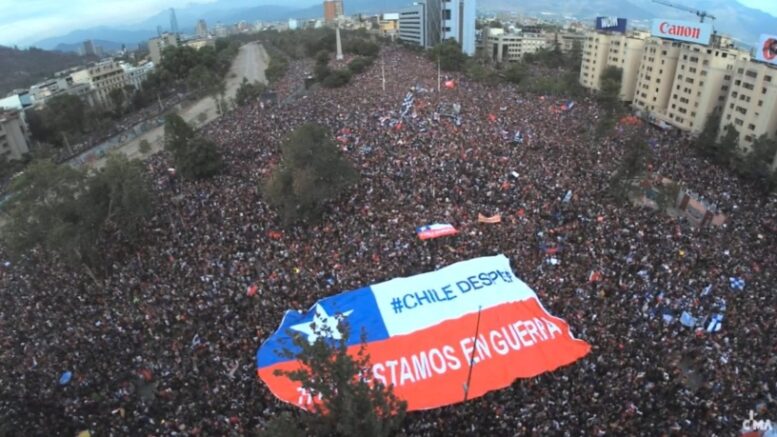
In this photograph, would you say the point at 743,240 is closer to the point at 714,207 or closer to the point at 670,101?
the point at 714,207

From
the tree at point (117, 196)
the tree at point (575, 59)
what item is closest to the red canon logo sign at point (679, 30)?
the tree at point (575, 59)

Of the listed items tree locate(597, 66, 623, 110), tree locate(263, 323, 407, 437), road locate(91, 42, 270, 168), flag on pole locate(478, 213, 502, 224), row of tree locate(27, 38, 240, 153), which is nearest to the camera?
tree locate(263, 323, 407, 437)

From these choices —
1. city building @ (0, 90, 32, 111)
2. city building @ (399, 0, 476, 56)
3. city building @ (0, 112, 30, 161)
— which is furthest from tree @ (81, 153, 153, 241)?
city building @ (399, 0, 476, 56)

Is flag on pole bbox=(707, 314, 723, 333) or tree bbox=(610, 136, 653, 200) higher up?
tree bbox=(610, 136, 653, 200)

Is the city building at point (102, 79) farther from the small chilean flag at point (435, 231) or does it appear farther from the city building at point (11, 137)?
the small chilean flag at point (435, 231)

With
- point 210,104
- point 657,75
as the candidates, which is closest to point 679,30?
point 657,75

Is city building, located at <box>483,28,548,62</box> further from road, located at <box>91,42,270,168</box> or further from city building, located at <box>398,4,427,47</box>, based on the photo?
road, located at <box>91,42,270,168</box>
